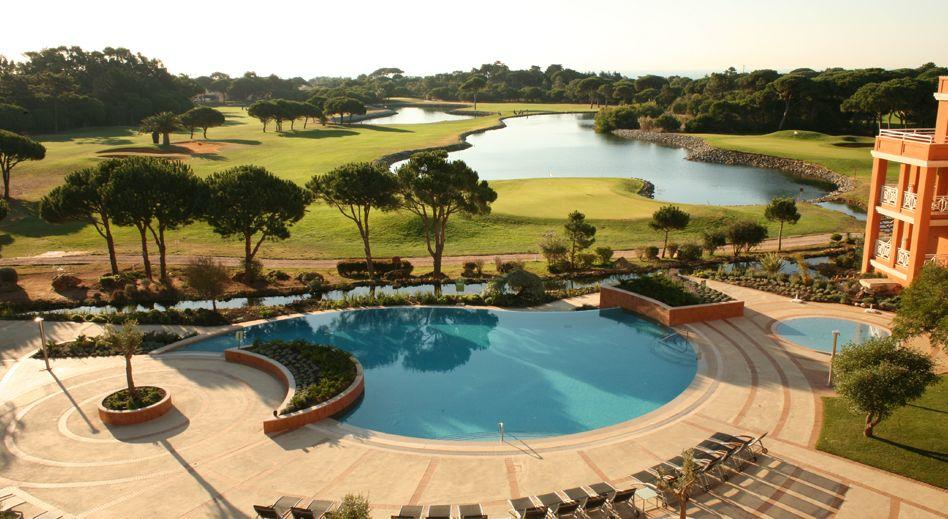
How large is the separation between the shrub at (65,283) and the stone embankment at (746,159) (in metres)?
65.2

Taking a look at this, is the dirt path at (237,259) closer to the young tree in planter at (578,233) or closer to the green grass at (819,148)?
the young tree in planter at (578,233)

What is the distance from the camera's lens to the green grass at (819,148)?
260ft

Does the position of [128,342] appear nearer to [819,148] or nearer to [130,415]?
[130,415]

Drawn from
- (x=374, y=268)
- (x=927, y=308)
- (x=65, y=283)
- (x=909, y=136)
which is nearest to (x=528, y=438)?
(x=927, y=308)

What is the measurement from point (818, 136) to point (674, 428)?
104 m

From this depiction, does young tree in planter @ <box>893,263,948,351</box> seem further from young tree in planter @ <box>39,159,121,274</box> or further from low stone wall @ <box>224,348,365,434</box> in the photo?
young tree in planter @ <box>39,159,121,274</box>

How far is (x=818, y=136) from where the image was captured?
107500 mm

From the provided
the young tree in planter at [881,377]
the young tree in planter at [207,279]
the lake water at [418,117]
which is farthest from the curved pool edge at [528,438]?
the lake water at [418,117]

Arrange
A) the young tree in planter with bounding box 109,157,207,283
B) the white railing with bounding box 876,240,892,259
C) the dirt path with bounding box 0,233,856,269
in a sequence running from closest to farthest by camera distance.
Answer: the white railing with bounding box 876,240,892,259, the young tree in planter with bounding box 109,157,207,283, the dirt path with bounding box 0,233,856,269

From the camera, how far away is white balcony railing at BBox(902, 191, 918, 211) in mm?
30516

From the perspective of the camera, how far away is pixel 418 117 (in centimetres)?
17050

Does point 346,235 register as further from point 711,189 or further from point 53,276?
point 711,189

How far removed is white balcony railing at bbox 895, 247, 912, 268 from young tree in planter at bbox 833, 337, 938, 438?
15990mm

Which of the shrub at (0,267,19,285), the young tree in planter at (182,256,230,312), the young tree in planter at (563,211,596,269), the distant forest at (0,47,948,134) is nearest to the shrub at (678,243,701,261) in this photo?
the young tree in planter at (563,211,596,269)
